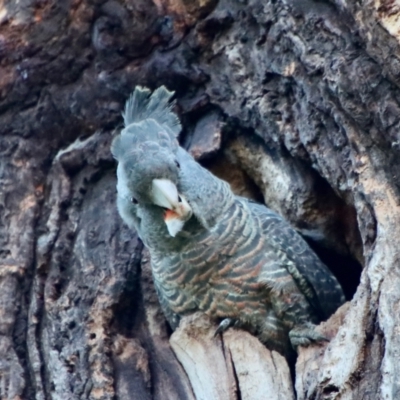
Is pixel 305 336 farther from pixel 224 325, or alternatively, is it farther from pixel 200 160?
pixel 200 160

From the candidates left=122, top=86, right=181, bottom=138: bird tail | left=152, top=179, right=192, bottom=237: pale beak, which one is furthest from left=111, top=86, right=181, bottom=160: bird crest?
left=152, top=179, right=192, bottom=237: pale beak

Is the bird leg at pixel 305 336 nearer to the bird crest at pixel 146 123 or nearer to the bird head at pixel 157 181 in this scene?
the bird head at pixel 157 181

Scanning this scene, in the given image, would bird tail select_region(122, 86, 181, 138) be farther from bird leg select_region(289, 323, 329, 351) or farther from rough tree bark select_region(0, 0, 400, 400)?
bird leg select_region(289, 323, 329, 351)

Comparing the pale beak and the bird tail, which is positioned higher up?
the bird tail

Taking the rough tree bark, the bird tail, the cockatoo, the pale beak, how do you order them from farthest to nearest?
1. the bird tail
2. the cockatoo
3. the pale beak
4. the rough tree bark

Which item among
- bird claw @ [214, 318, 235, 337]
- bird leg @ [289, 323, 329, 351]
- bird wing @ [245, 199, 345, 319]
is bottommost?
bird leg @ [289, 323, 329, 351]

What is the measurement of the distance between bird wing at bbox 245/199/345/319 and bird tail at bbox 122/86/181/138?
2.35 ft

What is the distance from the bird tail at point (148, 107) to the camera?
4043 millimetres

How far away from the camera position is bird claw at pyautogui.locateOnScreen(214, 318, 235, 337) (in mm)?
3883

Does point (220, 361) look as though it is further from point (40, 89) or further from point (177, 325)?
point (40, 89)

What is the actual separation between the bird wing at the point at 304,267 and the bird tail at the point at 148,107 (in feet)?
2.35

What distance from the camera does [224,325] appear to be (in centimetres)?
388

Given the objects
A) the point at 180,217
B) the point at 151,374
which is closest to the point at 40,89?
the point at 180,217

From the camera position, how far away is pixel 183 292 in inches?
157
